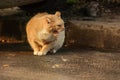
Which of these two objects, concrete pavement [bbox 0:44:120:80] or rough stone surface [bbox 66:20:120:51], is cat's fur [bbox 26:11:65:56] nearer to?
concrete pavement [bbox 0:44:120:80]

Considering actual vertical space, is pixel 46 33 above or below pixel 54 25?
below

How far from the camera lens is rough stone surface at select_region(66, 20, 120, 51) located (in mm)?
6422

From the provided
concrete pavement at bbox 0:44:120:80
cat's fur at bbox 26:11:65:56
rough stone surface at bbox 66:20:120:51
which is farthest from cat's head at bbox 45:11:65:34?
rough stone surface at bbox 66:20:120:51

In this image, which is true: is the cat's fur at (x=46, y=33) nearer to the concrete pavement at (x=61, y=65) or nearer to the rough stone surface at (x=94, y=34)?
the concrete pavement at (x=61, y=65)

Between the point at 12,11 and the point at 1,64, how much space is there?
2.50m

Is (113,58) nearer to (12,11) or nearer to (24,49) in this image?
(24,49)

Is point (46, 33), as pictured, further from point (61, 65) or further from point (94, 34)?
point (94, 34)

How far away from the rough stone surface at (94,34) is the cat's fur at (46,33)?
587 millimetres

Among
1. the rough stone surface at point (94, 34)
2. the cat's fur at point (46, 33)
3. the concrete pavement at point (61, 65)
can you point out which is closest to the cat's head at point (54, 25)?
the cat's fur at point (46, 33)

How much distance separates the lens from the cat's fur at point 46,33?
18.3 ft

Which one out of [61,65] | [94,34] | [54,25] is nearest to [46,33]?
[54,25]

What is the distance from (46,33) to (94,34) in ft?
3.81

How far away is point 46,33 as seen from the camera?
5680 millimetres

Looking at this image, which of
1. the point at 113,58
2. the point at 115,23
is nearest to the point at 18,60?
the point at 113,58
